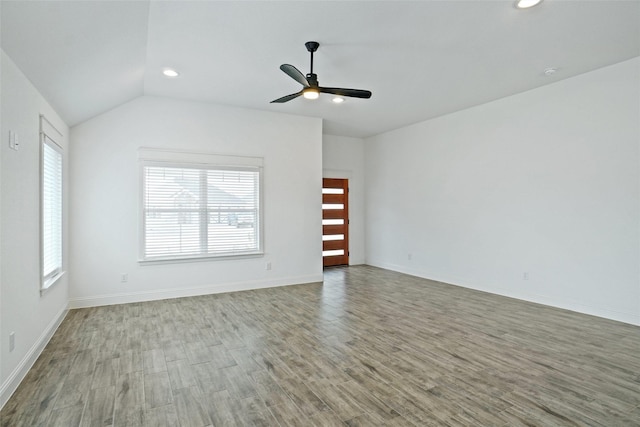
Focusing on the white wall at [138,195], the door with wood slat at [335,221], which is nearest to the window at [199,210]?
the white wall at [138,195]

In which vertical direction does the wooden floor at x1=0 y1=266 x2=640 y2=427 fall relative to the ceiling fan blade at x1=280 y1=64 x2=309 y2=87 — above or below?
below

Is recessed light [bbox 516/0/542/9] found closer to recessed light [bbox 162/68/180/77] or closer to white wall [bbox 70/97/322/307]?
recessed light [bbox 162/68/180/77]

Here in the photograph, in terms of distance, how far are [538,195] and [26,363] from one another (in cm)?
622

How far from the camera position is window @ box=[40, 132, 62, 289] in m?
3.41

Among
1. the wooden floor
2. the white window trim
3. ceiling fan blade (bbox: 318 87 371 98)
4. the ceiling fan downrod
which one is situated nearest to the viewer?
the wooden floor

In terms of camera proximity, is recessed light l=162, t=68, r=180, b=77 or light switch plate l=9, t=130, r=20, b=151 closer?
light switch plate l=9, t=130, r=20, b=151

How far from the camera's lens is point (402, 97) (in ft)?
17.2

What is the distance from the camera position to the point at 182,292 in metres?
5.27

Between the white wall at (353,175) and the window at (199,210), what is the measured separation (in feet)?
9.12

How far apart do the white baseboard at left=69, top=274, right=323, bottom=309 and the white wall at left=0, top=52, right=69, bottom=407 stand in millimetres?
1240

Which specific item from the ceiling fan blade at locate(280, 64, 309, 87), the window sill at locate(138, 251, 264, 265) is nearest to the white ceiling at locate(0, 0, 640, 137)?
the ceiling fan blade at locate(280, 64, 309, 87)

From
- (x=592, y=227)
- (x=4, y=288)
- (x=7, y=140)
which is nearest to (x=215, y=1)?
(x=7, y=140)

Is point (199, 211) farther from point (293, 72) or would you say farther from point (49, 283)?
point (293, 72)

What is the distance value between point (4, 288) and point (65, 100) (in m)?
2.27
